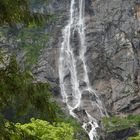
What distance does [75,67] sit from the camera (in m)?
60.0

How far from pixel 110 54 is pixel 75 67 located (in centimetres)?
513

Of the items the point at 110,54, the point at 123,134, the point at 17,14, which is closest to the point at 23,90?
the point at 17,14

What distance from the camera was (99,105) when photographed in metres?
54.8

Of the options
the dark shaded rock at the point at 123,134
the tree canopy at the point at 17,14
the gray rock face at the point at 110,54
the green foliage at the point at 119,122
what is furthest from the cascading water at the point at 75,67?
the tree canopy at the point at 17,14

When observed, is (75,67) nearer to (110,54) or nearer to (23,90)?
(110,54)

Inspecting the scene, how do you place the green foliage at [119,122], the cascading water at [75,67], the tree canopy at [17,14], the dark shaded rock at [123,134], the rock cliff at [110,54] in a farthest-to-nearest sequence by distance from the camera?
the rock cliff at [110,54]
the cascading water at [75,67]
the green foliage at [119,122]
the dark shaded rock at [123,134]
the tree canopy at [17,14]

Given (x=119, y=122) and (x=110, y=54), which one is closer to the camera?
(x=119, y=122)

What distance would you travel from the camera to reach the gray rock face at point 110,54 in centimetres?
5519

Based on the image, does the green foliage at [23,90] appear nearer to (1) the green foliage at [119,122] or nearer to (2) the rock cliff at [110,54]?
(1) the green foliage at [119,122]

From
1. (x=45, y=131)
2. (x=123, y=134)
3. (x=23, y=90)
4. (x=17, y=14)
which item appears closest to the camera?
(x=23, y=90)

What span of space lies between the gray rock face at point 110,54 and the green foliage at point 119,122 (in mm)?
2192

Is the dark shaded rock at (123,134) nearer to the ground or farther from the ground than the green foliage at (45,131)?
nearer to the ground

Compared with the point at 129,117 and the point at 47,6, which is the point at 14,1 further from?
the point at 47,6

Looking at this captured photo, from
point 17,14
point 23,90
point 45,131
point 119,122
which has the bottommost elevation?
point 119,122
